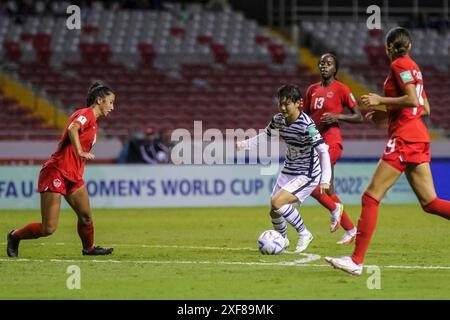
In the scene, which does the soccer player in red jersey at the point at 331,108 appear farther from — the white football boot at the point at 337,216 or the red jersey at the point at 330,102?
the white football boot at the point at 337,216

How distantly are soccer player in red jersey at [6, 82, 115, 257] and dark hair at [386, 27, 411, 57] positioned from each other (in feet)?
12.0

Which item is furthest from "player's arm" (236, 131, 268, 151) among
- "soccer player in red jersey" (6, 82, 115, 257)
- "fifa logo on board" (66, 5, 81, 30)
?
"fifa logo on board" (66, 5, 81, 30)

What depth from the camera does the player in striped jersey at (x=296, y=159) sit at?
12.2 m

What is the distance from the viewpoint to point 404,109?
33.5 ft

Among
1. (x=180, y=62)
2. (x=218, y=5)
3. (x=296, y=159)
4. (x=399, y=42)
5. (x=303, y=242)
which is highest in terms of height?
(x=218, y=5)

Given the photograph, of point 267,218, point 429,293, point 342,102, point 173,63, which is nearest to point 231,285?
point 429,293

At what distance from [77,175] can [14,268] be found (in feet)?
4.71

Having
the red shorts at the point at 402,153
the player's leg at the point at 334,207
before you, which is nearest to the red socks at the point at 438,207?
the red shorts at the point at 402,153

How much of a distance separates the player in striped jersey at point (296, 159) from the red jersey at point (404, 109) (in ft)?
5.99

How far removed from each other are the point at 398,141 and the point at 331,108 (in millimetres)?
4251

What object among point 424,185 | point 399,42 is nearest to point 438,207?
point 424,185

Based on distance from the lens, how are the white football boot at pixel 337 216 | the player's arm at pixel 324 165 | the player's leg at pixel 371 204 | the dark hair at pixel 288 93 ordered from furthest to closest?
1. the white football boot at pixel 337 216
2. the dark hair at pixel 288 93
3. the player's arm at pixel 324 165
4. the player's leg at pixel 371 204

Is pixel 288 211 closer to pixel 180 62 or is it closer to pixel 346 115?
pixel 346 115

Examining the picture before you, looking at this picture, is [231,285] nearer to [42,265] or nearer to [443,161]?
[42,265]
